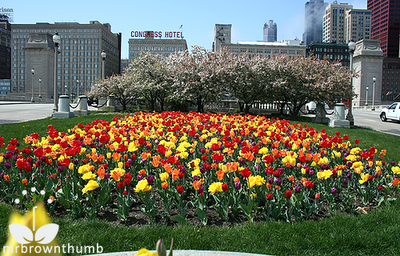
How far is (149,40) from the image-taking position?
149375 mm

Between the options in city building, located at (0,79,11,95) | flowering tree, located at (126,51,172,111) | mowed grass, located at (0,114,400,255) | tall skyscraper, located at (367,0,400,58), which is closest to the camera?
mowed grass, located at (0,114,400,255)

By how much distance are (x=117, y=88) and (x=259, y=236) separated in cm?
2301

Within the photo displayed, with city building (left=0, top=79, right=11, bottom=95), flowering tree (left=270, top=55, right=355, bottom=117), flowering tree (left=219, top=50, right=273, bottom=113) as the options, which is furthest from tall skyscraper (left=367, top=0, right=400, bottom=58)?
city building (left=0, top=79, right=11, bottom=95)

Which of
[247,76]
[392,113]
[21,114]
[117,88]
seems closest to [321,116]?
[247,76]

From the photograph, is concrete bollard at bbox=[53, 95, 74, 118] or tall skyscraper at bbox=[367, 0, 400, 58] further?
tall skyscraper at bbox=[367, 0, 400, 58]

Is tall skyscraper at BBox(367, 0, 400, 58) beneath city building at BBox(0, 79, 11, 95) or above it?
above

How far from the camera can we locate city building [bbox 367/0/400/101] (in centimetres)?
14938

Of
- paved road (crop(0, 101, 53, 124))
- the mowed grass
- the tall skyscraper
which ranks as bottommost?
the mowed grass

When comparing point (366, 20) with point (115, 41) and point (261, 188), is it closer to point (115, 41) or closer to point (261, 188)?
point (115, 41)

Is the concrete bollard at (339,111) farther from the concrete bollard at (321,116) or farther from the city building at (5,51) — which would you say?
the city building at (5,51)

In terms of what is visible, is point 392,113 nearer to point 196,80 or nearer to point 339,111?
point 339,111

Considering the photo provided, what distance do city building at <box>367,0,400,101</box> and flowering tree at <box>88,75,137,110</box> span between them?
496 feet

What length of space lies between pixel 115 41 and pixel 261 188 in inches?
6642

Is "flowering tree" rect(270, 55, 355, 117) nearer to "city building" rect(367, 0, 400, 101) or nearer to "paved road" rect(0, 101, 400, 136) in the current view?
"paved road" rect(0, 101, 400, 136)
